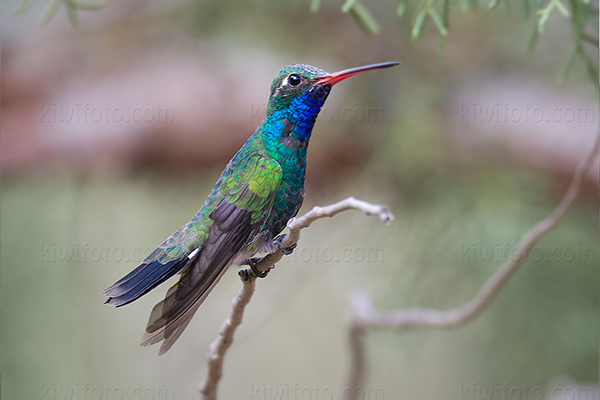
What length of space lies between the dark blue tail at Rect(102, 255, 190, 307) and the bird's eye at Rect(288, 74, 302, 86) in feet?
1.32

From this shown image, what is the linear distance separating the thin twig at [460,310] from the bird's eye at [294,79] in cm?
75

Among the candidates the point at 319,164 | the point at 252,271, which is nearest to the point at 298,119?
the point at 252,271

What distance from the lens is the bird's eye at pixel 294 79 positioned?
4.08 feet

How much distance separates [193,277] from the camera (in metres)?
1.09

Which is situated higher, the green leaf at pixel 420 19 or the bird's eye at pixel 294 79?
the green leaf at pixel 420 19

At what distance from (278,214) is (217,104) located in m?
1.36

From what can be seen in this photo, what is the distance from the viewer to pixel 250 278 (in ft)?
3.75

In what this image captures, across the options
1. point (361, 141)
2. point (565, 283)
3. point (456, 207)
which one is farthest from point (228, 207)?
point (565, 283)

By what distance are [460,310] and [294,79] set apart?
1.10 m

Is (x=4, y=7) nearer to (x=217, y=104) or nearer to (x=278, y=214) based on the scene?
(x=217, y=104)

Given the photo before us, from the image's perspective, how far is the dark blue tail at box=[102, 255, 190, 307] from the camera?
977mm

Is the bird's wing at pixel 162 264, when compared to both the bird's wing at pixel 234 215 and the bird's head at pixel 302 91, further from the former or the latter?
the bird's head at pixel 302 91

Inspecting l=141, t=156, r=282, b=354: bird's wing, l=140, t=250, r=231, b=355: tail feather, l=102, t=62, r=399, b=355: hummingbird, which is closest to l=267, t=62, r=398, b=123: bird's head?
l=102, t=62, r=399, b=355: hummingbird

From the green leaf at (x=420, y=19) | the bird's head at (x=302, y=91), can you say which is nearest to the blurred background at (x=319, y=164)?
the green leaf at (x=420, y=19)
